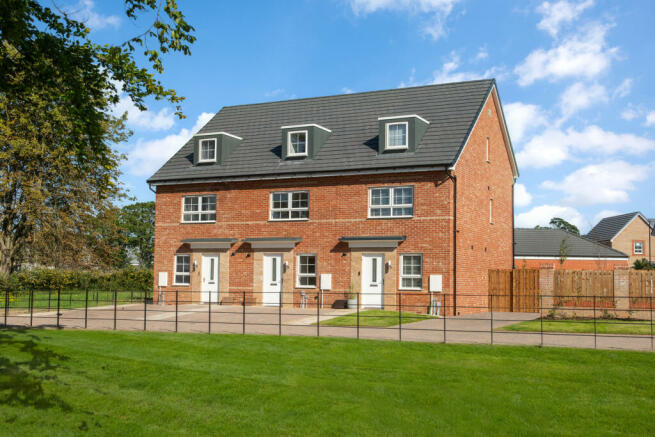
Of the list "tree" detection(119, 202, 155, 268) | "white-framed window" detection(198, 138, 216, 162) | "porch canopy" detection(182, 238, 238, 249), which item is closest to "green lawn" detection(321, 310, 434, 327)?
"porch canopy" detection(182, 238, 238, 249)

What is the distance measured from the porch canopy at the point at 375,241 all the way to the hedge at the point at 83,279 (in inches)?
731

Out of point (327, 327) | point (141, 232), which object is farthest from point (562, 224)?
point (327, 327)

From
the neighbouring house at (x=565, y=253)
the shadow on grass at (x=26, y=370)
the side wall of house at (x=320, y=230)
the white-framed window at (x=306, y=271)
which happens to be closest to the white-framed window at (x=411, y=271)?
→ the side wall of house at (x=320, y=230)

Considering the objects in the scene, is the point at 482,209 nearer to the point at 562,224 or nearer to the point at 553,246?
the point at 553,246

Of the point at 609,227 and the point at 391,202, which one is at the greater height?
the point at 609,227

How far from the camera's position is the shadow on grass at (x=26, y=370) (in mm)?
11352

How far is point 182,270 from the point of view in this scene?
101 feet

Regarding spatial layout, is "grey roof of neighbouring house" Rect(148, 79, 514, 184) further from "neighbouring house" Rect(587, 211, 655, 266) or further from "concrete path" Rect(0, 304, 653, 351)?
"neighbouring house" Rect(587, 211, 655, 266)

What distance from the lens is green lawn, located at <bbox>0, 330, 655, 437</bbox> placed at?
984cm

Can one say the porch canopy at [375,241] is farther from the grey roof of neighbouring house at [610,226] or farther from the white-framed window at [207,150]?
the grey roof of neighbouring house at [610,226]

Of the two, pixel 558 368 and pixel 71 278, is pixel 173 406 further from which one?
pixel 71 278

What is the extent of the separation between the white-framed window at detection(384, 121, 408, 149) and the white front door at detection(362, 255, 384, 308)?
494 cm

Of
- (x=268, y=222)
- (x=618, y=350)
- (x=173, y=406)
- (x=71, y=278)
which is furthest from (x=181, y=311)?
(x=71, y=278)

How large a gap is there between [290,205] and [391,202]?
4.91 metres
